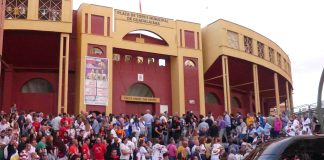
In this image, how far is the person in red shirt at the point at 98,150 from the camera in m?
16.8

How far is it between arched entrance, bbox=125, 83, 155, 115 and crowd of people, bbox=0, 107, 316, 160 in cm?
878

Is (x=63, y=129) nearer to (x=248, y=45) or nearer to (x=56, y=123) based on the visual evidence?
(x=56, y=123)

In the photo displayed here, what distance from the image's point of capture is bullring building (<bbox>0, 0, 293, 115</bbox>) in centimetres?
2750

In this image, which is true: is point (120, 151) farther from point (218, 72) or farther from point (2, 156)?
point (218, 72)

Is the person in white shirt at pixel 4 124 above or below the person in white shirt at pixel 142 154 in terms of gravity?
above

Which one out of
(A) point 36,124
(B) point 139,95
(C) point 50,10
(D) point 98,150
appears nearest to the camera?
(D) point 98,150

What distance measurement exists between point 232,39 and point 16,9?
54.0 feet

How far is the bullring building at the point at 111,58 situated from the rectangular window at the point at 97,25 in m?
0.07

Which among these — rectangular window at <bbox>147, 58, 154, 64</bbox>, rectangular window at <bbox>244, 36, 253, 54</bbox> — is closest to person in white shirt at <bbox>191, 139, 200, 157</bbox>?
rectangular window at <bbox>147, 58, 154, 64</bbox>

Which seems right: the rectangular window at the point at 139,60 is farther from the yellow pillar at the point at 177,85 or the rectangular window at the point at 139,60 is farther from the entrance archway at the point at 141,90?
the yellow pillar at the point at 177,85

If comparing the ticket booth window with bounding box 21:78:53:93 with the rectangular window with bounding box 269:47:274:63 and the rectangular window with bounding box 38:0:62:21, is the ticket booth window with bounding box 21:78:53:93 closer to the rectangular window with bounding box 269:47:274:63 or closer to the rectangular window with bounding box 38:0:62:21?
the rectangular window with bounding box 38:0:62:21

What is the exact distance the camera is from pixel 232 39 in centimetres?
3450

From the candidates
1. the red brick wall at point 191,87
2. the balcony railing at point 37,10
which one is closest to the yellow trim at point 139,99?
Result: the red brick wall at point 191,87

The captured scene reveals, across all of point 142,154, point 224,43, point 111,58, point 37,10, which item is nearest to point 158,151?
point 142,154
